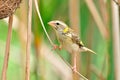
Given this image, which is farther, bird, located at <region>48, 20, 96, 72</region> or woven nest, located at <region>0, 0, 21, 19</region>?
bird, located at <region>48, 20, 96, 72</region>

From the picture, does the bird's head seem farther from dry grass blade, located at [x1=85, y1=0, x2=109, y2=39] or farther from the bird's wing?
dry grass blade, located at [x1=85, y1=0, x2=109, y2=39]

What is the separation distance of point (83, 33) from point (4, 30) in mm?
600

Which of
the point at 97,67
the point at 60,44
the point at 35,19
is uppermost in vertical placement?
the point at 35,19

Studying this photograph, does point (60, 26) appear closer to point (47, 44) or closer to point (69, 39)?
point (69, 39)

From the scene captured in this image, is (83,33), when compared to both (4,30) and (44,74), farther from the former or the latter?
(4,30)

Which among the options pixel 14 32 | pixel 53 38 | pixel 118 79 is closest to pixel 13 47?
pixel 14 32

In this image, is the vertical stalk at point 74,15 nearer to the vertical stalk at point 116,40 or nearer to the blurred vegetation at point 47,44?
the blurred vegetation at point 47,44

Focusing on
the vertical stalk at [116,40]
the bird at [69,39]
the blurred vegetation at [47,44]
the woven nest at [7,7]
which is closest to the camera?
the woven nest at [7,7]

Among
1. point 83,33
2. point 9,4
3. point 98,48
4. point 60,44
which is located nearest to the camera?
point 9,4

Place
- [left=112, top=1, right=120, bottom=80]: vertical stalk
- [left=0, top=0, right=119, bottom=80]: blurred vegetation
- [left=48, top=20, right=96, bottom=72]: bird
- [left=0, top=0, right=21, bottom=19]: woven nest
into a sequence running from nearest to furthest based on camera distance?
1. [left=0, top=0, right=21, bottom=19]: woven nest
2. [left=112, top=1, right=120, bottom=80]: vertical stalk
3. [left=48, top=20, right=96, bottom=72]: bird
4. [left=0, top=0, right=119, bottom=80]: blurred vegetation

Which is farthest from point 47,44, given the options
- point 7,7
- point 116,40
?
point 7,7

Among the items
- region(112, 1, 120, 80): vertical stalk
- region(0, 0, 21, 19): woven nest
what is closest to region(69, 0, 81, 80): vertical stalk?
region(112, 1, 120, 80): vertical stalk

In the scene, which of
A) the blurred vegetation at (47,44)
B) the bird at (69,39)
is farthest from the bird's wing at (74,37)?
the blurred vegetation at (47,44)

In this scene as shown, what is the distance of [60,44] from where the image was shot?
2197 millimetres
